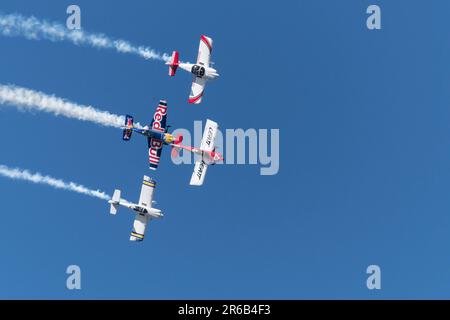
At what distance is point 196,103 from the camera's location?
273ft

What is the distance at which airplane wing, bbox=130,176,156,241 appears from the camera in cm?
8419

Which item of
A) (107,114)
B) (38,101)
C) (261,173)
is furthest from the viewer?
(261,173)

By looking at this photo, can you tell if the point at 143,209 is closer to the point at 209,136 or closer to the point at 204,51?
the point at 209,136

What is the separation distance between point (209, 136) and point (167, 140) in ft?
17.4

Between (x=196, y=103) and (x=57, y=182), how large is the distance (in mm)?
19461

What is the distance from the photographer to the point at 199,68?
82562 millimetres

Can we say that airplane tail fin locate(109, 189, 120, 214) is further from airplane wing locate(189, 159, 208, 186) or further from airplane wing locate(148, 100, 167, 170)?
airplane wing locate(189, 159, 208, 186)

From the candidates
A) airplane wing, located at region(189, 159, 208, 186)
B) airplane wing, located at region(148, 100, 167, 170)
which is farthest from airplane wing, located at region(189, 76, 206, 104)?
airplane wing, located at region(189, 159, 208, 186)

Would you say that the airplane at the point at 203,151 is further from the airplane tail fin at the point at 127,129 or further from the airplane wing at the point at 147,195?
the airplane tail fin at the point at 127,129
